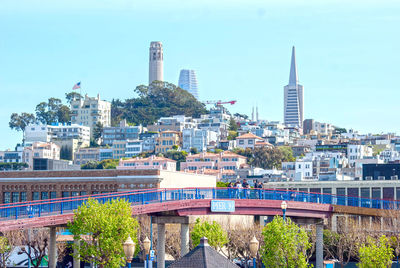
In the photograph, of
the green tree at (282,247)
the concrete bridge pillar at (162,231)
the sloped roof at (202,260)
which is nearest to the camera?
the sloped roof at (202,260)

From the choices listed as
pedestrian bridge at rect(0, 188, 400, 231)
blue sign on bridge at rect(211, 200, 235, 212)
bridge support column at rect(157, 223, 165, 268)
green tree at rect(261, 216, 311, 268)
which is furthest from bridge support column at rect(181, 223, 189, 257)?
green tree at rect(261, 216, 311, 268)

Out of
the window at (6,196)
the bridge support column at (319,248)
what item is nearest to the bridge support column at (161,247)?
the bridge support column at (319,248)

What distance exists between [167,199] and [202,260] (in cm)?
3275

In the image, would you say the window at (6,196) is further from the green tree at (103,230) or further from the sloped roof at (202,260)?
the sloped roof at (202,260)

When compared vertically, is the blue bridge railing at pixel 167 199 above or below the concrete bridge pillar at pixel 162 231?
above

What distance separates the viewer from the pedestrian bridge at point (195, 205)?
5312cm

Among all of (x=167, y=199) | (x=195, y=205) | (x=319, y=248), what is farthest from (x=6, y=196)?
(x=319, y=248)

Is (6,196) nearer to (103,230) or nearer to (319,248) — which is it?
(319,248)

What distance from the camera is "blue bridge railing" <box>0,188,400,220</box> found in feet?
174

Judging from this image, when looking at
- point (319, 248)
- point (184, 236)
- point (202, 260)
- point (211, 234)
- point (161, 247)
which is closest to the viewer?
point (202, 260)

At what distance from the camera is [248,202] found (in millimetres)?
73438

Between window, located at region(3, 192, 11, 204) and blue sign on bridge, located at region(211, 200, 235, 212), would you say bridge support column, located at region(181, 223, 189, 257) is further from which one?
window, located at region(3, 192, 11, 204)

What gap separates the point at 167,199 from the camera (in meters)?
68.6

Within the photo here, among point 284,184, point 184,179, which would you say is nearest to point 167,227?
point 184,179
